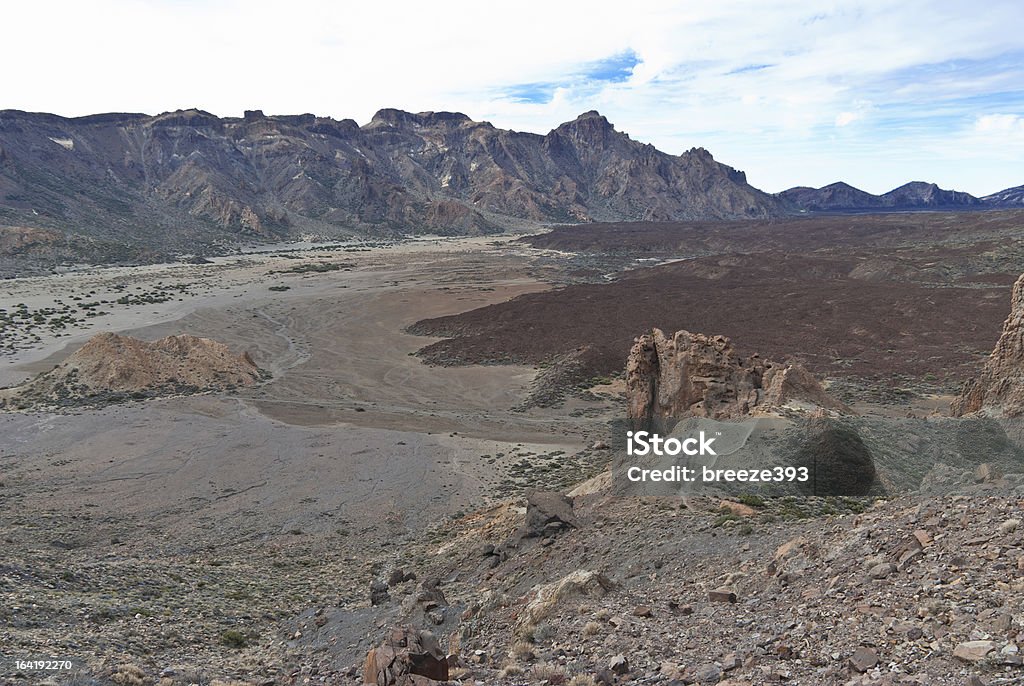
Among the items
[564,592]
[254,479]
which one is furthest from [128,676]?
[254,479]

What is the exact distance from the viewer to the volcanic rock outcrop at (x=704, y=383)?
2161 cm

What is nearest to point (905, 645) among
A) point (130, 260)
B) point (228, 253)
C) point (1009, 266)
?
point (1009, 266)

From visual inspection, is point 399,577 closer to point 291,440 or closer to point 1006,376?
point 291,440

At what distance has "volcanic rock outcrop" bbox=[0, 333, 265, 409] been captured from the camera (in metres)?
34.0

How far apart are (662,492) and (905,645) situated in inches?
336

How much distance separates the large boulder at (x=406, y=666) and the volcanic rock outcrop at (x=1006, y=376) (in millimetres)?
15491

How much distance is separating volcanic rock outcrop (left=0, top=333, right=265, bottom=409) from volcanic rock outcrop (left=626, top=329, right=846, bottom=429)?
972 inches

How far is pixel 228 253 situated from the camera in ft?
417

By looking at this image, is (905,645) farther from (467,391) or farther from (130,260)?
(130,260)

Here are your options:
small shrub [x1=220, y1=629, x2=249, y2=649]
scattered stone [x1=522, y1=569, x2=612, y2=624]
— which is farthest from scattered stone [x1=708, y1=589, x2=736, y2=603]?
small shrub [x1=220, y1=629, x2=249, y2=649]

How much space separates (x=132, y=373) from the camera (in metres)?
36.1

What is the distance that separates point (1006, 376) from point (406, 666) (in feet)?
58.1

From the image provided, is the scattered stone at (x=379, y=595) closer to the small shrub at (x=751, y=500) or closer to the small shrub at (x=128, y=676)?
the small shrub at (x=128, y=676)

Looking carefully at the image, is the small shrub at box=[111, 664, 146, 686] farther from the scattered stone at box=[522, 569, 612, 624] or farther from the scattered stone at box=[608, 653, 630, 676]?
the scattered stone at box=[608, 653, 630, 676]
